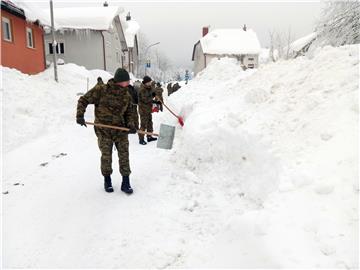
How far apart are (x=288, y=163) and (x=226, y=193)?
1.08m

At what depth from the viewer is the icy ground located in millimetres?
2879

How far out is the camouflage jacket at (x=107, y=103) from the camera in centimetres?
470

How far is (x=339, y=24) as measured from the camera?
13.1 meters

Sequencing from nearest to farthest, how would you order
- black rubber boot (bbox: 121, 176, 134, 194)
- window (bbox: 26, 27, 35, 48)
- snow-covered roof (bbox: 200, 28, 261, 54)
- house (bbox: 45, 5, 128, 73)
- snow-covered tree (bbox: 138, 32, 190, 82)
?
black rubber boot (bbox: 121, 176, 134, 194)
window (bbox: 26, 27, 35, 48)
house (bbox: 45, 5, 128, 73)
snow-covered roof (bbox: 200, 28, 261, 54)
snow-covered tree (bbox: 138, 32, 190, 82)

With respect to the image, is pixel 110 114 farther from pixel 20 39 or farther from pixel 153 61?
pixel 153 61

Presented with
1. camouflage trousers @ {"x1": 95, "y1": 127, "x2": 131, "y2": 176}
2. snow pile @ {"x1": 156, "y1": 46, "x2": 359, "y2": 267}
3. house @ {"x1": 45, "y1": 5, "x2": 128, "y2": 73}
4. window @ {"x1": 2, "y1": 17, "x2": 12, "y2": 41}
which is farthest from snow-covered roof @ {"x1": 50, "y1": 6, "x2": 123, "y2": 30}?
camouflage trousers @ {"x1": 95, "y1": 127, "x2": 131, "y2": 176}

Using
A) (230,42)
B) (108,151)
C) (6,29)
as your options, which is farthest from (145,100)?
(230,42)

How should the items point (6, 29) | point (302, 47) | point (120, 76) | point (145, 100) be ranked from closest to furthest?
point (120, 76) → point (145, 100) → point (6, 29) → point (302, 47)

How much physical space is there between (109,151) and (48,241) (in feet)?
5.19

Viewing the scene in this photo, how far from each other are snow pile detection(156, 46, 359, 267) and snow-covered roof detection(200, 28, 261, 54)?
41.0m

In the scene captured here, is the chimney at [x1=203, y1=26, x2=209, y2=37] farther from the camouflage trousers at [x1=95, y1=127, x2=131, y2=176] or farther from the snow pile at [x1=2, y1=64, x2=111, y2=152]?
the camouflage trousers at [x1=95, y1=127, x2=131, y2=176]

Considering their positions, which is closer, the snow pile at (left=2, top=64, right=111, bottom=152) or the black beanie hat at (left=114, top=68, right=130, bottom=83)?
the black beanie hat at (left=114, top=68, right=130, bottom=83)

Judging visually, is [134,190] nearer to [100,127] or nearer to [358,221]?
[100,127]

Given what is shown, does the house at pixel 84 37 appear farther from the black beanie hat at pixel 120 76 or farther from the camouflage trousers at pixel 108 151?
the camouflage trousers at pixel 108 151
